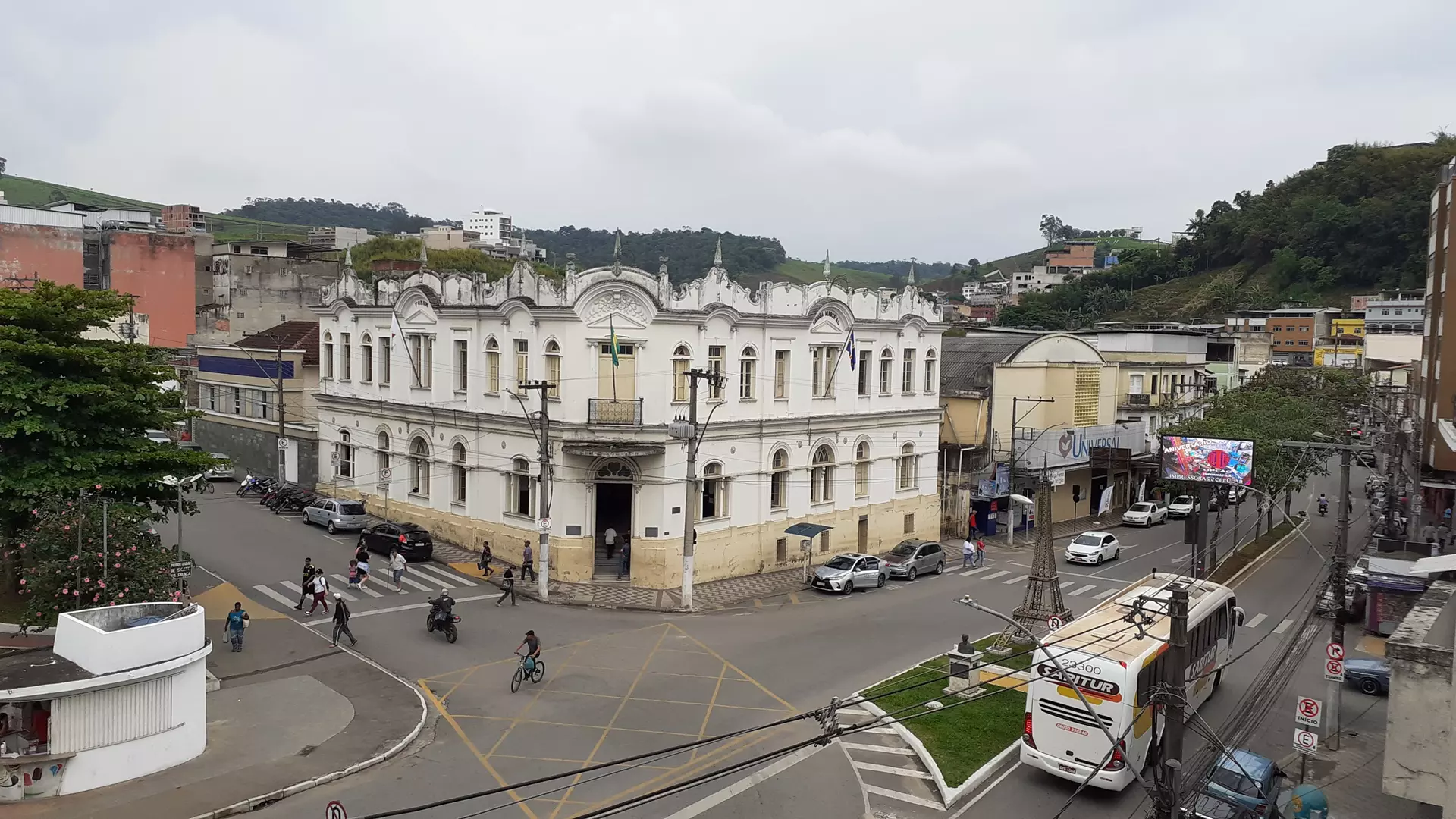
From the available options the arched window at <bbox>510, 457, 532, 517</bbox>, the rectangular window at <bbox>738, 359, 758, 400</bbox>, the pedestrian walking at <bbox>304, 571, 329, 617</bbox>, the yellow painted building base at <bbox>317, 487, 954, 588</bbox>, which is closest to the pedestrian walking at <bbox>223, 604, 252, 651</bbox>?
the pedestrian walking at <bbox>304, 571, 329, 617</bbox>

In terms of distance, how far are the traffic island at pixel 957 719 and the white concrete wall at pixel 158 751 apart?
40.3 feet

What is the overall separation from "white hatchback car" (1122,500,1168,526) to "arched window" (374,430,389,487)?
120 ft

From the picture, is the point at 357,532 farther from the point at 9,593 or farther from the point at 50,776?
the point at 50,776

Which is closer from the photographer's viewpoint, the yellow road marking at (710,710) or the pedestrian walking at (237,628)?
the yellow road marking at (710,710)

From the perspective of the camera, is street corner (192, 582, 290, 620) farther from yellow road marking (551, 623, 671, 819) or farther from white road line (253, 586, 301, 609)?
yellow road marking (551, 623, 671, 819)

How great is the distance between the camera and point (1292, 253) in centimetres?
12019

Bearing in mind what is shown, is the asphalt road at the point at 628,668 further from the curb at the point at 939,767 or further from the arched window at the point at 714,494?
the arched window at the point at 714,494

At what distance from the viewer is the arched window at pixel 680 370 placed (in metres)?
32.3

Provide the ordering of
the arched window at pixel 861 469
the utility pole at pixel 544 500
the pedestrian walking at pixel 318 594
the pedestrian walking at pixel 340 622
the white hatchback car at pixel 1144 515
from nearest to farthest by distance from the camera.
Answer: the pedestrian walking at pixel 340 622, the pedestrian walking at pixel 318 594, the utility pole at pixel 544 500, the arched window at pixel 861 469, the white hatchback car at pixel 1144 515

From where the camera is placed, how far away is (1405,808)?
58.1 feet

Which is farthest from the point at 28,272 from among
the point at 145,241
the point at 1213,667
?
the point at 1213,667

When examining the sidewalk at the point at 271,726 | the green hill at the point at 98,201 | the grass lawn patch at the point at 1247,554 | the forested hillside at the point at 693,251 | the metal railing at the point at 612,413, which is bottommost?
the grass lawn patch at the point at 1247,554

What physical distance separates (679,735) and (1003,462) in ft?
96.9

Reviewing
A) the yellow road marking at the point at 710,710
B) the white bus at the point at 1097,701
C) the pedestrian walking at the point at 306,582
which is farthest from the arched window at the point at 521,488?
the white bus at the point at 1097,701
